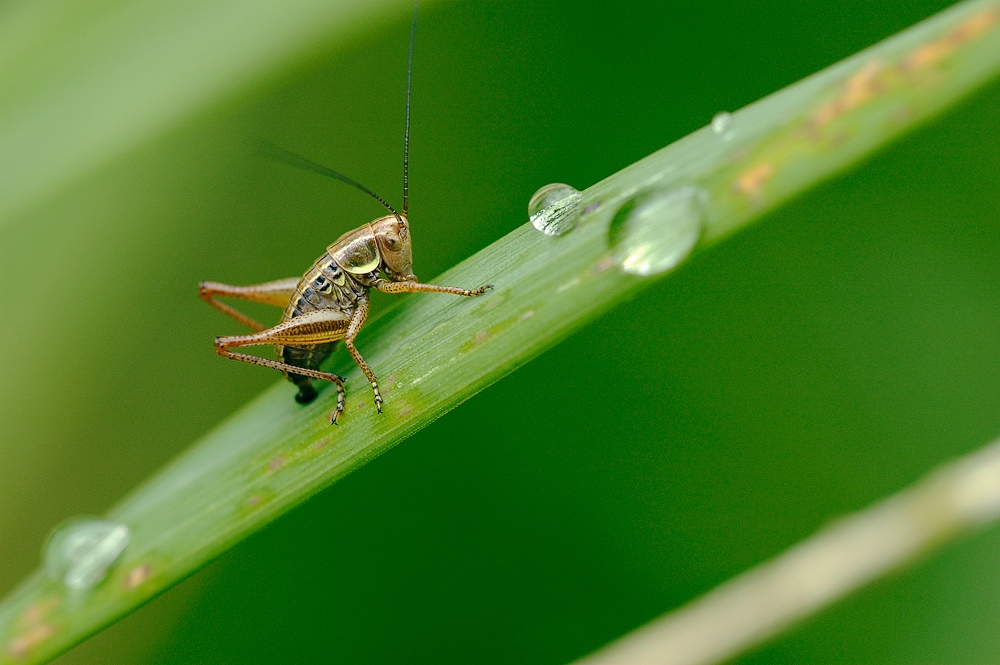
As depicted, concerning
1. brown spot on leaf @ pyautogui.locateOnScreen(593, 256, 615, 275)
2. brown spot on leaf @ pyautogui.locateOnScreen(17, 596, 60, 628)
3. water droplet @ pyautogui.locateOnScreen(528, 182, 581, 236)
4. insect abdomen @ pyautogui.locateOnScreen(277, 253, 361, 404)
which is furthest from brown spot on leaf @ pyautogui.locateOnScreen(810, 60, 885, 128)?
brown spot on leaf @ pyautogui.locateOnScreen(17, 596, 60, 628)

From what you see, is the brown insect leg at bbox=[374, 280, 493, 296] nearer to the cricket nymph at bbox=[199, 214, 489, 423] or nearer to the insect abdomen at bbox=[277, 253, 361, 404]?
the cricket nymph at bbox=[199, 214, 489, 423]

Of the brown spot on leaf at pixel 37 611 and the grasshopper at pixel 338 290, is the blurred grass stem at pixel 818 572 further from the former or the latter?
the brown spot on leaf at pixel 37 611

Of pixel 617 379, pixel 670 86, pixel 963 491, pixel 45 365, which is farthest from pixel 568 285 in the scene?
pixel 45 365

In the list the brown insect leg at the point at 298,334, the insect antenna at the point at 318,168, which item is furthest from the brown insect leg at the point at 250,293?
the insect antenna at the point at 318,168

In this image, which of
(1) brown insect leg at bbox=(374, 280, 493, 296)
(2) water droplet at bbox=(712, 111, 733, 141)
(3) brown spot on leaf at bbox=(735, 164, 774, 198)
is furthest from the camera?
(1) brown insect leg at bbox=(374, 280, 493, 296)

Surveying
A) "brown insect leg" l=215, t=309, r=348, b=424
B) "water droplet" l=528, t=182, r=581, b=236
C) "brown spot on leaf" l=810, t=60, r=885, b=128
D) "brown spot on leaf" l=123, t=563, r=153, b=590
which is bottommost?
"brown spot on leaf" l=123, t=563, r=153, b=590

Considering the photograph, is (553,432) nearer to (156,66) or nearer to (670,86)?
(670,86)

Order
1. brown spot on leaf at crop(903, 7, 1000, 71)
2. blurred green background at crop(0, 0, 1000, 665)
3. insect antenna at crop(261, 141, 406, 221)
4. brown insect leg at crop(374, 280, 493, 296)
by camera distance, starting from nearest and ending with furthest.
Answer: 1. brown spot on leaf at crop(903, 7, 1000, 71)
2. brown insect leg at crop(374, 280, 493, 296)
3. insect antenna at crop(261, 141, 406, 221)
4. blurred green background at crop(0, 0, 1000, 665)
